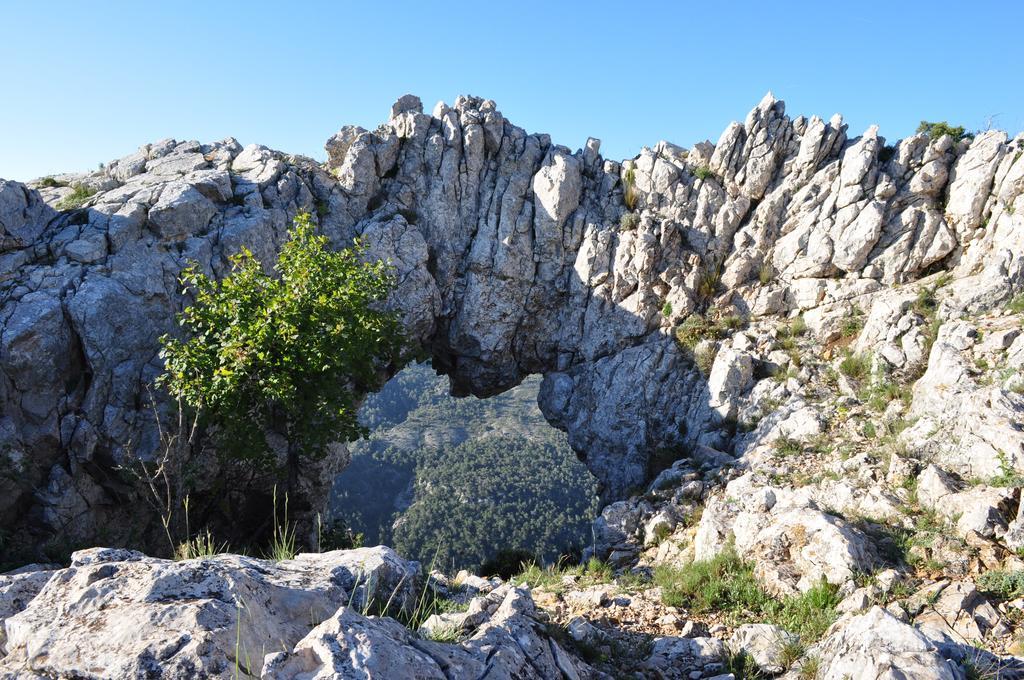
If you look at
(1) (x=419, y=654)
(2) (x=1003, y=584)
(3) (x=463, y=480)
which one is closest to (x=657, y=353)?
(2) (x=1003, y=584)

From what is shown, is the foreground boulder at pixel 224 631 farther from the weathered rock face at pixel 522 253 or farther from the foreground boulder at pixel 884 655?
the weathered rock face at pixel 522 253

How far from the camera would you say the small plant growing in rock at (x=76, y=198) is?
18219mm

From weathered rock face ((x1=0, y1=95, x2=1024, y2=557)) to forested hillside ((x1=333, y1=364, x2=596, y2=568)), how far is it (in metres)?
33.8

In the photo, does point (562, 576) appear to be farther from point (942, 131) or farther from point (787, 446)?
point (942, 131)

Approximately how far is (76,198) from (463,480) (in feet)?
205

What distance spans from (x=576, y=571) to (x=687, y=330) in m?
11.0

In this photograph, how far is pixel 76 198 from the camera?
18672mm

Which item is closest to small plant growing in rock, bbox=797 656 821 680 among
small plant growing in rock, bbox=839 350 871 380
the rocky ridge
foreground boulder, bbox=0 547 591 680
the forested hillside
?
the rocky ridge

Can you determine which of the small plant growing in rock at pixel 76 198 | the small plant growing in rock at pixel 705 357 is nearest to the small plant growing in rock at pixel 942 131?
the small plant growing in rock at pixel 705 357

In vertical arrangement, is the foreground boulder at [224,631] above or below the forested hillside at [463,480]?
above

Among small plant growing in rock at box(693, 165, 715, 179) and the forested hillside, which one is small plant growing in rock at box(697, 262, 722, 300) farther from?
the forested hillside

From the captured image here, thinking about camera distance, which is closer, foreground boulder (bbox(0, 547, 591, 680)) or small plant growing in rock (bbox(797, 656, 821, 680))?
foreground boulder (bbox(0, 547, 591, 680))

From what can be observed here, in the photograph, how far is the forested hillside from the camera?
62.7 meters

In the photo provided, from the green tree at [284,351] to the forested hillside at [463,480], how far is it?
40.9m
